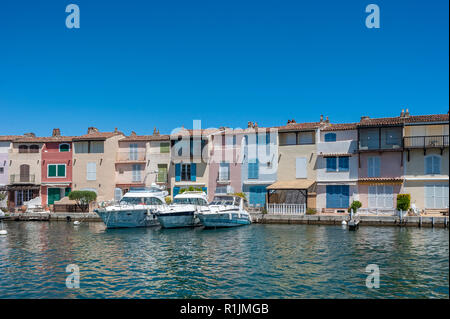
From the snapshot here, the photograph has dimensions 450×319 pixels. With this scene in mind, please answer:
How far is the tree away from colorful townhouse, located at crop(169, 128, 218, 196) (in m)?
9.27

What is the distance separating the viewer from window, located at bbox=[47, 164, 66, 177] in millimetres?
53094

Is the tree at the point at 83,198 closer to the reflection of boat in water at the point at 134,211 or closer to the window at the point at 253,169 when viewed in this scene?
the reflection of boat in water at the point at 134,211

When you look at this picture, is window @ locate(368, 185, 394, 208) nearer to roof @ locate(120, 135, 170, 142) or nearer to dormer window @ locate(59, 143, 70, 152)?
roof @ locate(120, 135, 170, 142)

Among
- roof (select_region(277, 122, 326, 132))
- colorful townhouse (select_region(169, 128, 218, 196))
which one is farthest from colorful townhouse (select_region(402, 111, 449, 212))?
colorful townhouse (select_region(169, 128, 218, 196))

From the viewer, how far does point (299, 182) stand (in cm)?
4400

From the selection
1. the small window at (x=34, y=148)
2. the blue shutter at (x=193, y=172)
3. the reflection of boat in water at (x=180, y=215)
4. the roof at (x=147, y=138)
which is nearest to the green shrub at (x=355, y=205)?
the reflection of boat in water at (x=180, y=215)

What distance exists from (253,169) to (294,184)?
562 centimetres

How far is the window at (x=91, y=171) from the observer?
52.2 meters

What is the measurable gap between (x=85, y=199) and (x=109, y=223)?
44.6 ft

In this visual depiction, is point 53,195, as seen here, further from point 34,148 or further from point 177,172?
point 177,172

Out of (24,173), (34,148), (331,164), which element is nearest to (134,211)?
(331,164)

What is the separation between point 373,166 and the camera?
42.1 meters

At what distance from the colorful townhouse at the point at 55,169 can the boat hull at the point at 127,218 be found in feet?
58.9

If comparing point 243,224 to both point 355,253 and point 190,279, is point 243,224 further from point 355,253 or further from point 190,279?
point 190,279
